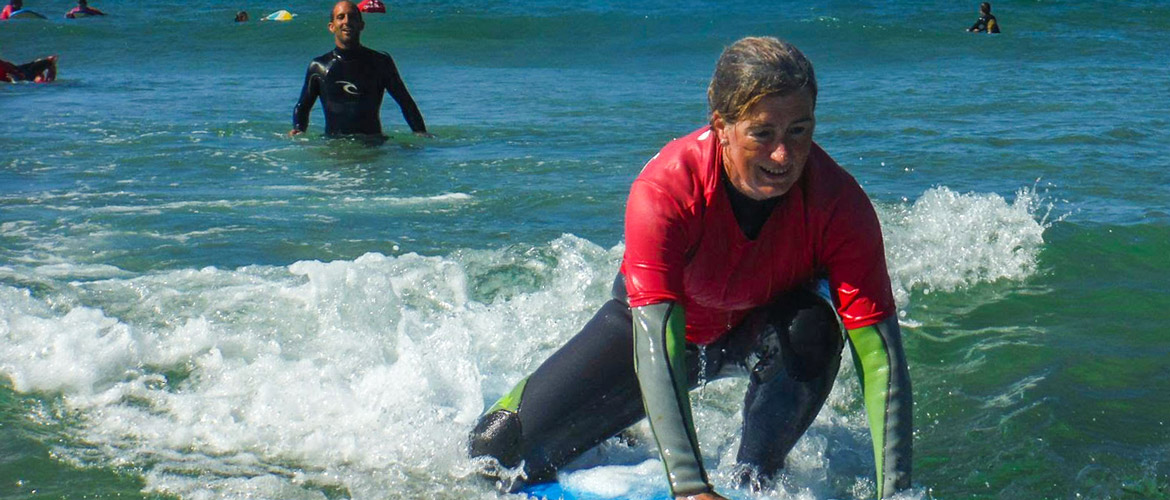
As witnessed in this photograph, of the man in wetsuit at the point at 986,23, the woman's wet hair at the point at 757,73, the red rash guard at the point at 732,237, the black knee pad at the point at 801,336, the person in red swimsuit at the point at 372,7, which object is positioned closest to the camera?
the woman's wet hair at the point at 757,73

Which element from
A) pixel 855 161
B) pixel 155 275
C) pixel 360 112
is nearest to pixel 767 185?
pixel 155 275

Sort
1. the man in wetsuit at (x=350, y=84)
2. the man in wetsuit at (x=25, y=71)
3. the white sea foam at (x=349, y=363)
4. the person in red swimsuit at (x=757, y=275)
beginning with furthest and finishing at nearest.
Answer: the man in wetsuit at (x=25, y=71) < the man in wetsuit at (x=350, y=84) < the white sea foam at (x=349, y=363) < the person in red swimsuit at (x=757, y=275)

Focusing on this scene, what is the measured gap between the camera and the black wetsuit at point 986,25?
22.4 metres

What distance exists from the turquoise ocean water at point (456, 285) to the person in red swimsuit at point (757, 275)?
15.8 inches

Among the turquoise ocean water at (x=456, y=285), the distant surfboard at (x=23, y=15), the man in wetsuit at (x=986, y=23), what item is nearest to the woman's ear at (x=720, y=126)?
the turquoise ocean water at (x=456, y=285)

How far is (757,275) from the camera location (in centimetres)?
343

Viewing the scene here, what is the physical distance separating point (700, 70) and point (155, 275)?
44.6 ft

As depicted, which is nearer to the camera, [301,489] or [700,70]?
[301,489]

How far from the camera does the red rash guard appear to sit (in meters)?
3.15

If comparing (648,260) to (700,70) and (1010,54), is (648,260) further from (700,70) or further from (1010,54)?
(1010,54)

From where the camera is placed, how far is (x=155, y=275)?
654 centimetres

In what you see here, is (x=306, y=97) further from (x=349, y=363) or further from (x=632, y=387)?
(x=632, y=387)

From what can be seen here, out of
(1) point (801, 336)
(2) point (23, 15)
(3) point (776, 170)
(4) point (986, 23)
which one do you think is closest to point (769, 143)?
(3) point (776, 170)

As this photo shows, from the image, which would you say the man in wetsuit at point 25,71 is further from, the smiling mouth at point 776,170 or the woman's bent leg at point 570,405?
the smiling mouth at point 776,170
